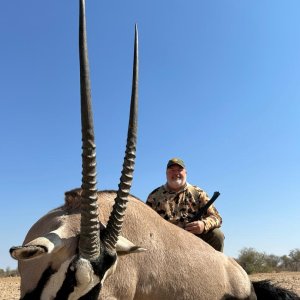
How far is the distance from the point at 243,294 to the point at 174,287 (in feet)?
3.42

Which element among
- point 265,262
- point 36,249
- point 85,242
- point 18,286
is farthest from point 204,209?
point 265,262

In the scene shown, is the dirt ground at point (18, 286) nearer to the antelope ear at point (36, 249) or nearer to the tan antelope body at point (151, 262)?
the tan antelope body at point (151, 262)

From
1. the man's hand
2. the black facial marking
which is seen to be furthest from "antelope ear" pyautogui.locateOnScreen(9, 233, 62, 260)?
the man's hand

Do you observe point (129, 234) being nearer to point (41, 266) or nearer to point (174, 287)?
point (174, 287)

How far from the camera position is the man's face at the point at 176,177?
6.91 metres

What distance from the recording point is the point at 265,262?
29172mm

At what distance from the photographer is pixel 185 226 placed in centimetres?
625

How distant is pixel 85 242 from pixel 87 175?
1.64 ft

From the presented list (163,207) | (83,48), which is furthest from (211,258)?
(83,48)

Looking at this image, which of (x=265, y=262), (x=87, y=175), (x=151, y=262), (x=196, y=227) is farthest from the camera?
(x=265, y=262)

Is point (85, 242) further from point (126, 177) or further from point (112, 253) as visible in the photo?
point (126, 177)

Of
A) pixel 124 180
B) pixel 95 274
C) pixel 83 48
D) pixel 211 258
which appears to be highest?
pixel 83 48

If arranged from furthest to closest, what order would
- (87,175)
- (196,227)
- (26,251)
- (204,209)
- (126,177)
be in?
(204,209)
(196,227)
(126,177)
(87,175)
(26,251)

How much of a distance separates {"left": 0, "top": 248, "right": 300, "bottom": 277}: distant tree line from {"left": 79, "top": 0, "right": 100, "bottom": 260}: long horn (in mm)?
21496
